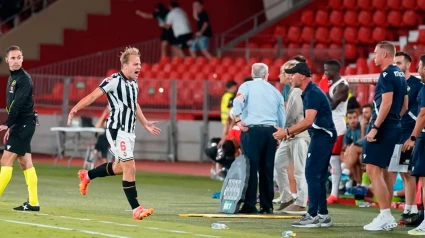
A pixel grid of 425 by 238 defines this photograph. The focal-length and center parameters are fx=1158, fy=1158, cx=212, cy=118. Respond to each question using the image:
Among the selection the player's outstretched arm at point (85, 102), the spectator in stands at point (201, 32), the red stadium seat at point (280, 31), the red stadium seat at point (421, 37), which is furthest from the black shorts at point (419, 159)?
the red stadium seat at point (280, 31)

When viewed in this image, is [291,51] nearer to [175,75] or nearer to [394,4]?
[394,4]

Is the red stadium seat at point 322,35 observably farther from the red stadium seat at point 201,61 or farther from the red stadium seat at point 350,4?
the red stadium seat at point 201,61

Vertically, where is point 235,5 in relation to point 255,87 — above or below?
above

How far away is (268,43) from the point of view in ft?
107

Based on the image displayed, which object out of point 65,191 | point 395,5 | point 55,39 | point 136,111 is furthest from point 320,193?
point 55,39

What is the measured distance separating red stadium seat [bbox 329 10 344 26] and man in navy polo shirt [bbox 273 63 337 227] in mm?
17297

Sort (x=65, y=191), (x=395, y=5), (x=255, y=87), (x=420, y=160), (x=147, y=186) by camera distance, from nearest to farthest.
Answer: (x=420, y=160), (x=255, y=87), (x=65, y=191), (x=147, y=186), (x=395, y=5)

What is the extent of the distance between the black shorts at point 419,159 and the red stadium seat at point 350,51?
1654 centimetres

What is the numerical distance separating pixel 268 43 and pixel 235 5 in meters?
3.30

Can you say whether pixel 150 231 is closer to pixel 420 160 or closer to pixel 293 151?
pixel 420 160

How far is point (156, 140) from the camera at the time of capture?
29.8m

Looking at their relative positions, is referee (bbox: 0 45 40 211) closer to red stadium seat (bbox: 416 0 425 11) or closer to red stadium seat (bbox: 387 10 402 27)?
red stadium seat (bbox: 387 10 402 27)

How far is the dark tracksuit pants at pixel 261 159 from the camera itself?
16.1 m

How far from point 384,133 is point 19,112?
184 inches
